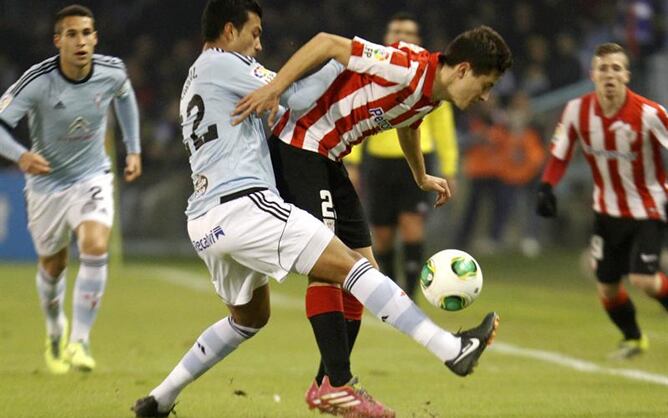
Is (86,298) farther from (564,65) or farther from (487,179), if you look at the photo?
(564,65)

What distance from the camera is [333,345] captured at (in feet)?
18.7

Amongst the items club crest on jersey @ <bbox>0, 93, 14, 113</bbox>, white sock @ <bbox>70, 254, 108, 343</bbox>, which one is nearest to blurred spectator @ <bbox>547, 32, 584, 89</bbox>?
white sock @ <bbox>70, 254, 108, 343</bbox>

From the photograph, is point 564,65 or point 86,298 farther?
point 564,65

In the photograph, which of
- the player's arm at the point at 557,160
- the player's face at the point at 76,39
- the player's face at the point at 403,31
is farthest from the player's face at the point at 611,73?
the player's face at the point at 76,39

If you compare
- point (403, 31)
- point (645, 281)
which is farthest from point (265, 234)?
point (403, 31)

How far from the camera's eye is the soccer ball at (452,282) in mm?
5562

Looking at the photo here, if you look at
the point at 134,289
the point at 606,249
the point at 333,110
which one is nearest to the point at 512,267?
the point at 134,289

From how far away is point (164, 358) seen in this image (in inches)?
343

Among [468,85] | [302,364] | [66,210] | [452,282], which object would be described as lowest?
[302,364]

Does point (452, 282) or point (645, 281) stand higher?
point (452, 282)

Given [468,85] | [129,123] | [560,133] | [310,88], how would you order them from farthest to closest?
[560,133]
[129,123]
[310,88]
[468,85]

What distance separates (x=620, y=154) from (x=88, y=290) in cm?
365

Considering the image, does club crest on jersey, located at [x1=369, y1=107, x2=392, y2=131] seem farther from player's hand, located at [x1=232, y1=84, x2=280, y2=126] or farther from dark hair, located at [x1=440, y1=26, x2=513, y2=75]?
player's hand, located at [x1=232, y1=84, x2=280, y2=126]

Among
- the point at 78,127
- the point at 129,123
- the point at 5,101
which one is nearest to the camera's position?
the point at 5,101
